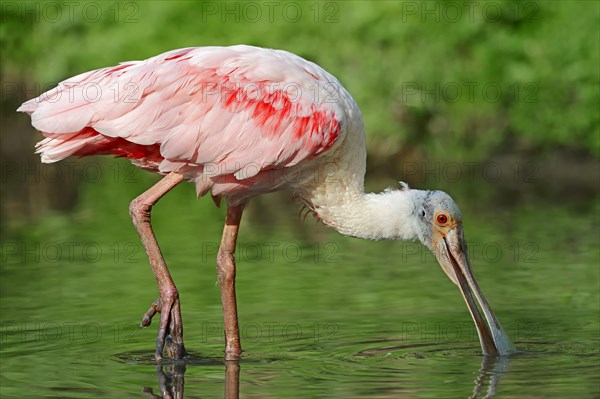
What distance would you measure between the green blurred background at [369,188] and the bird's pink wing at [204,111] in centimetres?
133

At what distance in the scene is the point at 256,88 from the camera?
9.64m

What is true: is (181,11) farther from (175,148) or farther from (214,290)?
(175,148)

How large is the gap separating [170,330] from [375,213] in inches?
63.6

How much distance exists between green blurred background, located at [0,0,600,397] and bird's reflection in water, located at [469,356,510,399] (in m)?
0.09

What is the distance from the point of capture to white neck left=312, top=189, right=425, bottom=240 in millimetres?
9766

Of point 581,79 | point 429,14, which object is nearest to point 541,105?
point 581,79

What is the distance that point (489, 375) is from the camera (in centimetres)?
859

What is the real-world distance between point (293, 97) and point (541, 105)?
414 inches

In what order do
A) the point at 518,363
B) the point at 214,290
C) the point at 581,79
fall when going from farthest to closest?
the point at 581,79 < the point at 214,290 < the point at 518,363

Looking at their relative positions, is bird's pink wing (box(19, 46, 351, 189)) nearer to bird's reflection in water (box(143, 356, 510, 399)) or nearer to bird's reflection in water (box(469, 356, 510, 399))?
bird's reflection in water (box(143, 356, 510, 399))

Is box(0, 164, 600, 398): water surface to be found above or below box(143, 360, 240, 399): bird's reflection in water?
above

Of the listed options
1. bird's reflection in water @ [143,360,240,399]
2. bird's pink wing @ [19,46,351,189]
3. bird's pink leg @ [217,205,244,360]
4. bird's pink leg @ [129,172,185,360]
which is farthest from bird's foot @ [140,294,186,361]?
bird's pink wing @ [19,46,351,189]

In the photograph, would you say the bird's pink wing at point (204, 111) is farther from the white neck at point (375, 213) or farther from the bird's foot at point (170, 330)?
the bird's foot at point (170, 330)

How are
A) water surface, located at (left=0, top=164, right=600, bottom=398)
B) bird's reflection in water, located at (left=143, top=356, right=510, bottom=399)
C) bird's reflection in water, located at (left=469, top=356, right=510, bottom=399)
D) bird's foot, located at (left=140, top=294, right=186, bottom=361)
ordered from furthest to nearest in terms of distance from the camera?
bird's foot, located at (left=140, top=294, right=186, bottom=361), water surface, located at (left=0, top=164, right=600, bottom=398), bird's reflection in water, located at (left=143, top=356, right=510, bottom=399), bird's reflection in water, located at (left=469, top=356, right=510, bottom=399)
